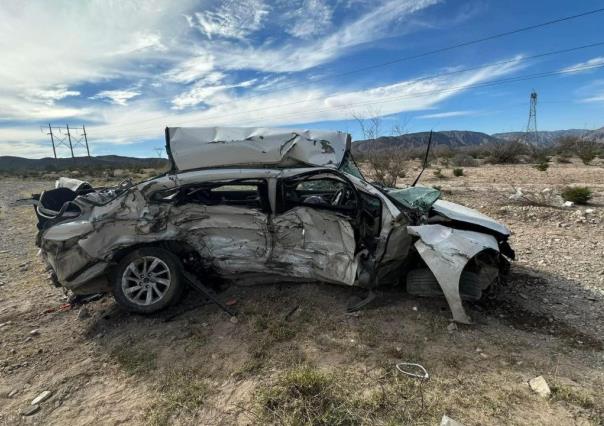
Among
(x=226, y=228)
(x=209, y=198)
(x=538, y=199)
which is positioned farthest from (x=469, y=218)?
(x=538, y=199)

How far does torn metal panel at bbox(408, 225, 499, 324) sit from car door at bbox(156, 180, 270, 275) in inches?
68.2

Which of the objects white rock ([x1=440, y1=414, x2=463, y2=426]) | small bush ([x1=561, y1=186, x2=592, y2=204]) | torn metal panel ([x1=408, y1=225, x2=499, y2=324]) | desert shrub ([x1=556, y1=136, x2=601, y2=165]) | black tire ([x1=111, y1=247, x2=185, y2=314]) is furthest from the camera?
desert shrub ([x1=556, y1=136, x2=601, y2=165])

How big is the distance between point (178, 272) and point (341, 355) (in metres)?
2.11

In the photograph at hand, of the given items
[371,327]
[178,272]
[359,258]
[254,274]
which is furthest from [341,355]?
[178,272]

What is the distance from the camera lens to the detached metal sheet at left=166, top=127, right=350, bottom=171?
4684mm

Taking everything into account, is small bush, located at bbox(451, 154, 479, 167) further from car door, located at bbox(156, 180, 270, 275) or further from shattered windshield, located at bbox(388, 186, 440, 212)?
car door, located at bbox(156, 180, 270, 275)

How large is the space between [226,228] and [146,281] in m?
1.09

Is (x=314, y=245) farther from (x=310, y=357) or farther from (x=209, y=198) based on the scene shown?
(x=209, y=198)

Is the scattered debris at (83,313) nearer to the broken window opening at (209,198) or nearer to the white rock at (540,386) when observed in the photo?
the broken window opening at (209,198)

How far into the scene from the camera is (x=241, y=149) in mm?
4711

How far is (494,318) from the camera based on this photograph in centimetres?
424

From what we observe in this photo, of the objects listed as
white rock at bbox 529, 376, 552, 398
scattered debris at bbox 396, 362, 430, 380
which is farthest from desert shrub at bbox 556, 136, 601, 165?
scattered debris at bbox 396, 362, 430, 380

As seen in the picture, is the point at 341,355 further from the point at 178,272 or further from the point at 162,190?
the point at 162,190

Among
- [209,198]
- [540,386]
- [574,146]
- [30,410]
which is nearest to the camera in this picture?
[540,386]
